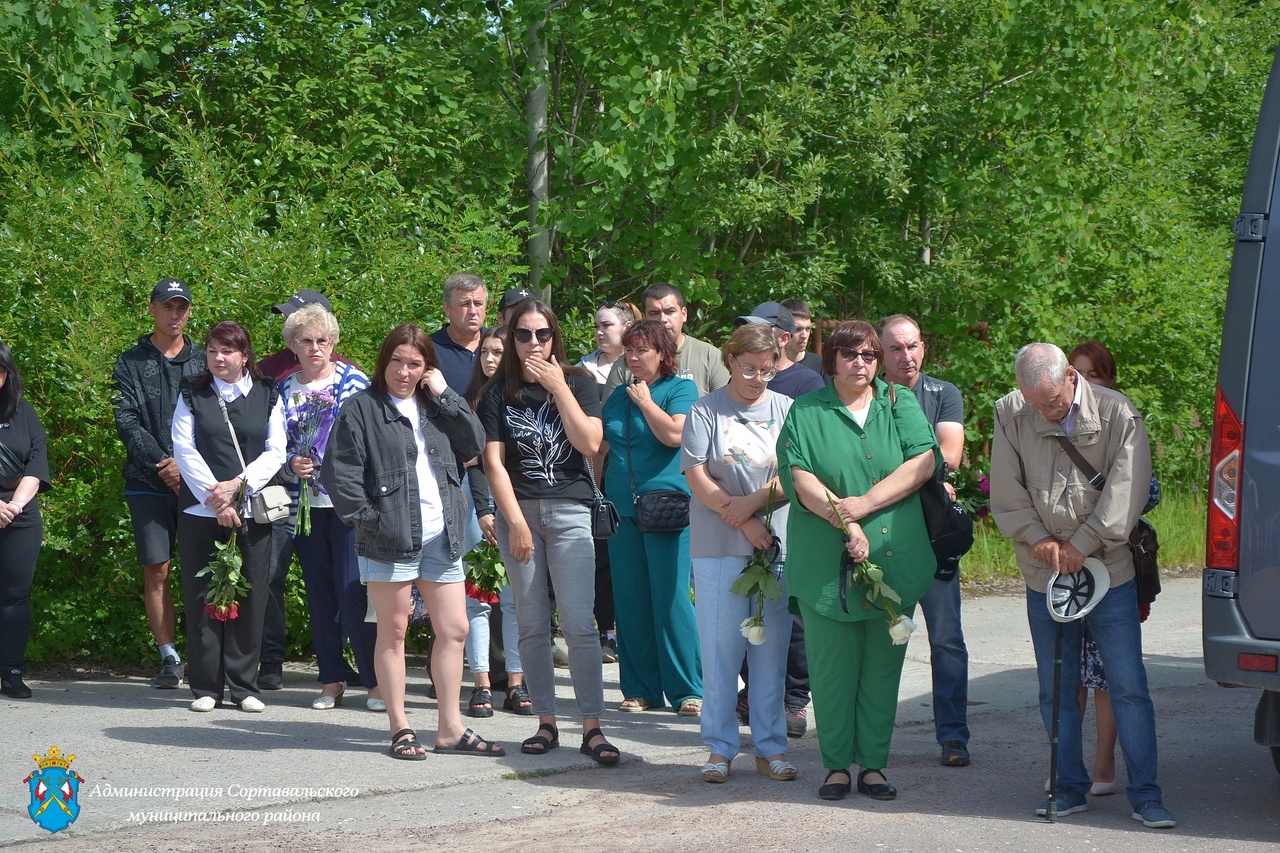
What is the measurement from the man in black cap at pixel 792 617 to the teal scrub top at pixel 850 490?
1114mm

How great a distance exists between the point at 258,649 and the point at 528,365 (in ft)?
7.82

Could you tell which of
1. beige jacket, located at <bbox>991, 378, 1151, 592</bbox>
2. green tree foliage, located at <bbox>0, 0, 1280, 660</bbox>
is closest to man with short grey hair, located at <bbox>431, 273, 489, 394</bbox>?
green tree foliage, located at <bbox>0, 0, 1280, 660</bbox>

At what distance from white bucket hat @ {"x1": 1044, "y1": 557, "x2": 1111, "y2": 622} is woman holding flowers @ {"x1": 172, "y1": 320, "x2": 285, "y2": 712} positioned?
13.1ft

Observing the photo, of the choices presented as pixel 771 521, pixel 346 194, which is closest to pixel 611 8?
pixel 346 194

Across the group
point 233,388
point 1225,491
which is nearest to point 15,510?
point 233,388

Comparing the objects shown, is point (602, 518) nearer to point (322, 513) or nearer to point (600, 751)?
point (600, 751)

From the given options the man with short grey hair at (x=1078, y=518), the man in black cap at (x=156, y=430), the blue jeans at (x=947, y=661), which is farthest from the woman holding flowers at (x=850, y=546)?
the man in black cap at (x=156, y=430)

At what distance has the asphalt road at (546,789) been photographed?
533 cm

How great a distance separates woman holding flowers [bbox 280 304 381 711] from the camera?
24.6 feet

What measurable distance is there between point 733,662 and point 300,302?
11.0 feet

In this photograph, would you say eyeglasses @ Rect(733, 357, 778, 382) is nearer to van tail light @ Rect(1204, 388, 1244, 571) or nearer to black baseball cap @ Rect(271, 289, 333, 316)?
van tail light @ Rect(1204, 388, 1244, 571)

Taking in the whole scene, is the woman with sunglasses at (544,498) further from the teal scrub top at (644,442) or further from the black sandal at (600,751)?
the teal scrub top at (644,442)

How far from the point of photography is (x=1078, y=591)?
567 cm

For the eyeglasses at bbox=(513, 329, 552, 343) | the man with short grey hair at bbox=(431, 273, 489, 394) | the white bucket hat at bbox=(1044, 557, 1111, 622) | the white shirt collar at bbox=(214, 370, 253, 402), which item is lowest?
the white bucket hat at bbox=(1044, 557, 1111, 622)
